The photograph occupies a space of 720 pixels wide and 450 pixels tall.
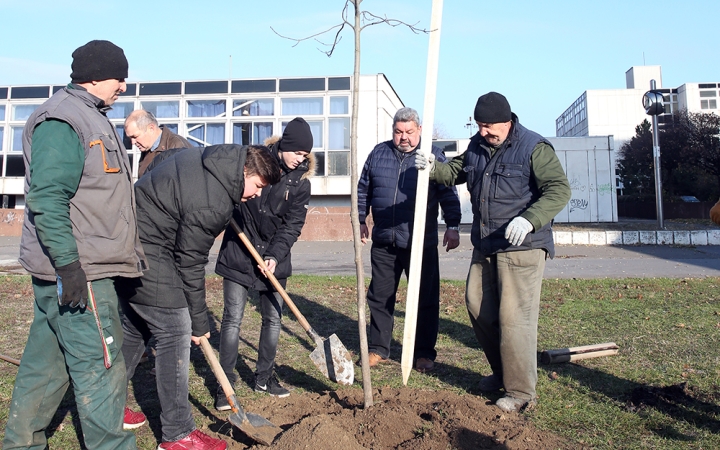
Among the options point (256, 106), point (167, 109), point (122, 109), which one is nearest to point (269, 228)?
point (256, 106)

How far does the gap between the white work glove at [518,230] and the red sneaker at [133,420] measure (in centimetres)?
244

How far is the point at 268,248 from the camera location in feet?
13.9

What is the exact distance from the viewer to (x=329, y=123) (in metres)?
22.9

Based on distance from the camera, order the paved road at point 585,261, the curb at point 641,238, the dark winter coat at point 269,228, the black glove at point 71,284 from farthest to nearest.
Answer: the curb at point 641,238
the paved road at point 585,261
the dark winter coat at point 269,228
the black glove at point 71,284

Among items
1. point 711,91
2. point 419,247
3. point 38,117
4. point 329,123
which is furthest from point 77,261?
point 711,91

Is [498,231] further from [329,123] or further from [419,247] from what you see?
[329,123]

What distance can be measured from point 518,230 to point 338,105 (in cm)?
1993

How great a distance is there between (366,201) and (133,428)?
274 cm

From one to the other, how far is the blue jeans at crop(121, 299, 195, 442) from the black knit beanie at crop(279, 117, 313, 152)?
136 centimetres

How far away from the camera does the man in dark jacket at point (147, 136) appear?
5109 mm

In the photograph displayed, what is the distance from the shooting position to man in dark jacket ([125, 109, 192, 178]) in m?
5.11

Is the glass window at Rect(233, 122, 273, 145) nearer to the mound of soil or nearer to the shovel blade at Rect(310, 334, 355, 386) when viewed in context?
the shovel blade at Rect(310, 334, 355, 386)

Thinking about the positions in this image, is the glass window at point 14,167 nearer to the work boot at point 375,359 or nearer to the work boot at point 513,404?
the work boot at point 375,359

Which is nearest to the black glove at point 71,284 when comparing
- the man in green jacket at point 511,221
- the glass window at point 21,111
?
the man in green jacket at point 511,221
